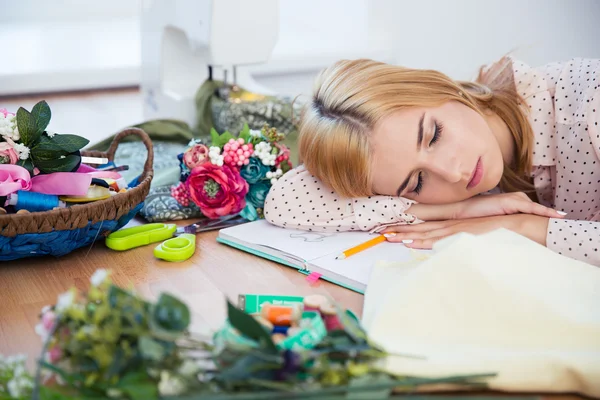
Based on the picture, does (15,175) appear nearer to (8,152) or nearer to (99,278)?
(8,152)

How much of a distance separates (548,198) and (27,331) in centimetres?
106

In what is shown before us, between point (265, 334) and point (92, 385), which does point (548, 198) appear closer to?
point (265, 334)

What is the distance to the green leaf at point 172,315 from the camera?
0.73m

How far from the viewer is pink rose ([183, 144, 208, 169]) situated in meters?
1.48

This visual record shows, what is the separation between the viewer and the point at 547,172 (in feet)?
4.94

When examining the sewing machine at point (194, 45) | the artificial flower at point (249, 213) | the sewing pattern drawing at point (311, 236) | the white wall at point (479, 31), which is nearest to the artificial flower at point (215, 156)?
the artificial flower at point (249, 213)

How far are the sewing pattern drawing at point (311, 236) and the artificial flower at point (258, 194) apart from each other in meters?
0.15

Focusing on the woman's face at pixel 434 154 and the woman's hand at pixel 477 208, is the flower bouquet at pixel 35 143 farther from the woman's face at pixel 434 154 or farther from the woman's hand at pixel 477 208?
the woman's hand at pixel 477 208

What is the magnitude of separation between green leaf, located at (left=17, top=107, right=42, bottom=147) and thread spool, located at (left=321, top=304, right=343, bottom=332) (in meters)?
0.62

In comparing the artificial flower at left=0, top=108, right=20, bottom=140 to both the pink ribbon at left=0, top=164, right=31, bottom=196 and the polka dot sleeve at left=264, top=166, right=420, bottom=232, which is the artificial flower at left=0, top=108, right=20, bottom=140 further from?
the polka dot sleeve at left=264, top=166, right=420, bottom=232

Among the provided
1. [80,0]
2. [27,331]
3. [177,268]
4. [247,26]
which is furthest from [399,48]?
[27,331]

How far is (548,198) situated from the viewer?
1542 mm

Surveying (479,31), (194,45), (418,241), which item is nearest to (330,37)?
(479,31)

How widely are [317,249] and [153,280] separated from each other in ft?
0.93
